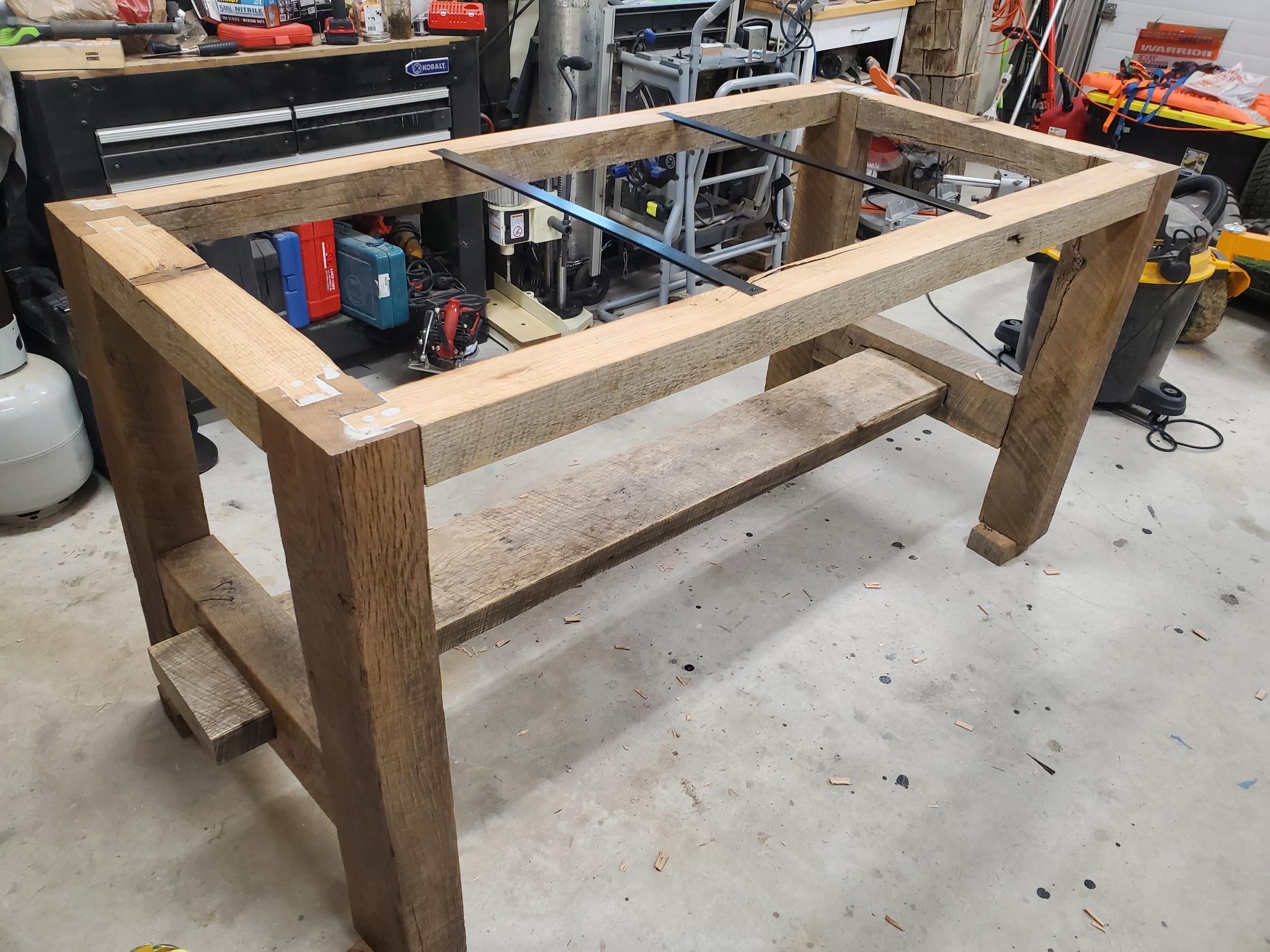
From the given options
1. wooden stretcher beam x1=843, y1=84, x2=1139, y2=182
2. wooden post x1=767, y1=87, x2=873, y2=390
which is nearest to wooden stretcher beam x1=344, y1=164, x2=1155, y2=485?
wooden stretcher beam x1=843, y1=84, x2=1139, y2=182

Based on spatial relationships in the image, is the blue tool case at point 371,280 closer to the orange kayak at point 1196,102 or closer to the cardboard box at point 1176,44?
the orange kayak at point 1196,102

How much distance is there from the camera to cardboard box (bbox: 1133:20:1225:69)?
4.91 m

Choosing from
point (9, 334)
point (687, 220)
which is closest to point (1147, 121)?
point (687, 220)

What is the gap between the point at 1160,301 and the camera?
2.65 meters

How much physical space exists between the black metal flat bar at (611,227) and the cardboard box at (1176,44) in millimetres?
4793

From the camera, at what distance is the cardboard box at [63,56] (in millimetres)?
1973

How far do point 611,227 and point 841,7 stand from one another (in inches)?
114

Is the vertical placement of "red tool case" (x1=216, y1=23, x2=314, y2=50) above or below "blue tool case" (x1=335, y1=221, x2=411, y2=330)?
above

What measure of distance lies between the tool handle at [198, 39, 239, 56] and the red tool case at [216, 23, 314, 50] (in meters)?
0.04

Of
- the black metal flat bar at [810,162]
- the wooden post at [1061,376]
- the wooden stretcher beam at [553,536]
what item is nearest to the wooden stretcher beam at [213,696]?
the wooden stretcher beam at [553,536]

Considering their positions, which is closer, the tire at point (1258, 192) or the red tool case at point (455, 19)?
the red tool case at point (455, 19)

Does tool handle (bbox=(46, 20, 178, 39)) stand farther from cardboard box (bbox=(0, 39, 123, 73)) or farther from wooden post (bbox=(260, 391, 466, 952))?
wooden post (bbox=(260, 391, 466, 952))

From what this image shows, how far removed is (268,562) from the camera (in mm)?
2127

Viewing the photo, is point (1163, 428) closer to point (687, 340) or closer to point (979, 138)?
point (979, 138)
